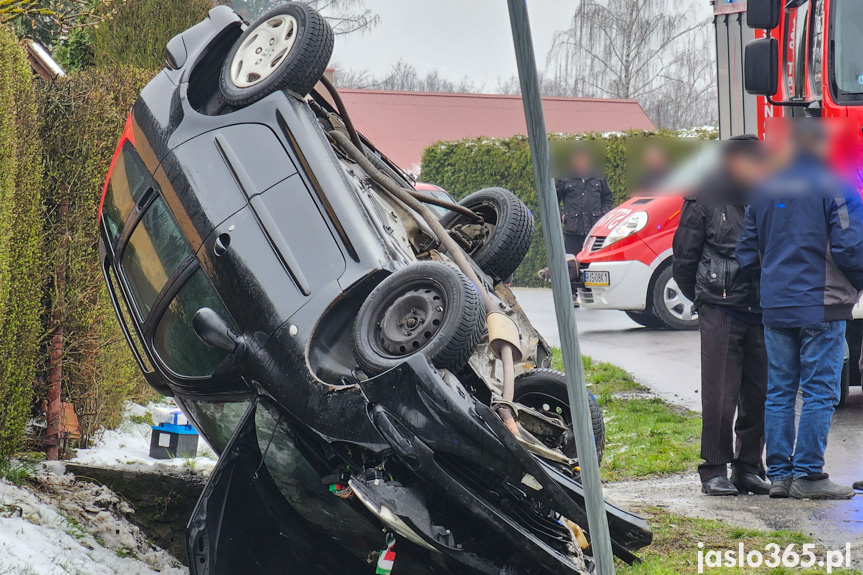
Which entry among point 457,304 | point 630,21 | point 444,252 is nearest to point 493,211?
point 444,252

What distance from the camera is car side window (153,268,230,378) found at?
398 cm

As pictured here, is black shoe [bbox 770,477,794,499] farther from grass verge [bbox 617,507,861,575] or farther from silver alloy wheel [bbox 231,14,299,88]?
silver alloy wheel [bbox 231,14,299,88]

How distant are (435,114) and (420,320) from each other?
27360 millimetres

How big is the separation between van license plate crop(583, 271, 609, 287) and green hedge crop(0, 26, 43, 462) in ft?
23.3

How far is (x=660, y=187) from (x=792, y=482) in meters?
1.69

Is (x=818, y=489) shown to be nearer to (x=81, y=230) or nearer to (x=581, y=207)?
(x=81, y=230)

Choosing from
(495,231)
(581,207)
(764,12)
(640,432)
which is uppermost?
(764,12)

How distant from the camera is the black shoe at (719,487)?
5.18 metres

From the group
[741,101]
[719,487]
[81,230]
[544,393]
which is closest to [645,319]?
[741,101]

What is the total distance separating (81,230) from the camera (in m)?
5.41

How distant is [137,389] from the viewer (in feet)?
21.7

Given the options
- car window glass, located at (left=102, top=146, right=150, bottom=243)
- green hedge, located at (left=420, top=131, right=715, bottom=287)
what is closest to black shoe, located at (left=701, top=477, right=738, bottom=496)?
car window glass, located at (left=102, top=146, right=150, bottom=243)

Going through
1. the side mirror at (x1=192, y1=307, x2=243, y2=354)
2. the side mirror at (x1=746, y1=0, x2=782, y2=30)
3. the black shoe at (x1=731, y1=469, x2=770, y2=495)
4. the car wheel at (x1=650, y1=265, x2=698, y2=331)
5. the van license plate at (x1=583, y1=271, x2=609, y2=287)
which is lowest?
the car wheel at (x1=650, y1=265, x2=698, y2=331)

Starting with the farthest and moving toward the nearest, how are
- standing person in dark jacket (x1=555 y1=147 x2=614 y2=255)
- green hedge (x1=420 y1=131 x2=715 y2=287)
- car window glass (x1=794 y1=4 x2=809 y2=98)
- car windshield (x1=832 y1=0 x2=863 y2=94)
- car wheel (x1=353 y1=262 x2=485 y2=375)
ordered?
green hedge (x1=420 y1=131 x2=715 y2=287) < standing person in dark jacket (x1=555 y1=147 x2=614 y2=255) < car window glass (x1=794 y1=4 x2=809 y2=98) < car windshield (x1=832 y1=0 x2=863 y2=94) < car wheel (x1=353 y1=262 x2=485 y2=375)
